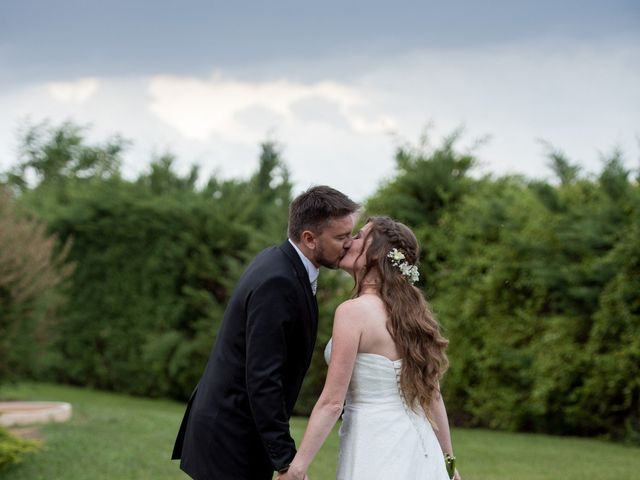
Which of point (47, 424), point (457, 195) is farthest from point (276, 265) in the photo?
point (457, 195)

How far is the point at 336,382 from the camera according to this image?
3.96 metres

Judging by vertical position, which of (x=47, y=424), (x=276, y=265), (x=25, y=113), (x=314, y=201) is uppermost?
(x=25, y=113)

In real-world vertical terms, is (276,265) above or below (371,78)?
below

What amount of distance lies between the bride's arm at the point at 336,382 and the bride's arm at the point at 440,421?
0.55m

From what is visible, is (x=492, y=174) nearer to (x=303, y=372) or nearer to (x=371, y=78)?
(x=371, y=78)

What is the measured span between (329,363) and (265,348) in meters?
0.35

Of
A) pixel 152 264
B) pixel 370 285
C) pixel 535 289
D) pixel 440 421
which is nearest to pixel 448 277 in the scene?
pixel 535 289

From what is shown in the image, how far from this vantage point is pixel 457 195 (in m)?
13.2

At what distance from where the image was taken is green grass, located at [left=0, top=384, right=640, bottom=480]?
27.0 ft

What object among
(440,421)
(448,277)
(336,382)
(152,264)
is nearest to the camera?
(336,382)

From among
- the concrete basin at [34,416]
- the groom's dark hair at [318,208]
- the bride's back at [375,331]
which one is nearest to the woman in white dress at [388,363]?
the bride's back at [375,331]

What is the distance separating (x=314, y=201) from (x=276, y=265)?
31 centimetres

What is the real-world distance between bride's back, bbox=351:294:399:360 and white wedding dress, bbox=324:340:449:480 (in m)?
0.03

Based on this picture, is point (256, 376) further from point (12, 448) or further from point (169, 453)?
point (169, 453)
